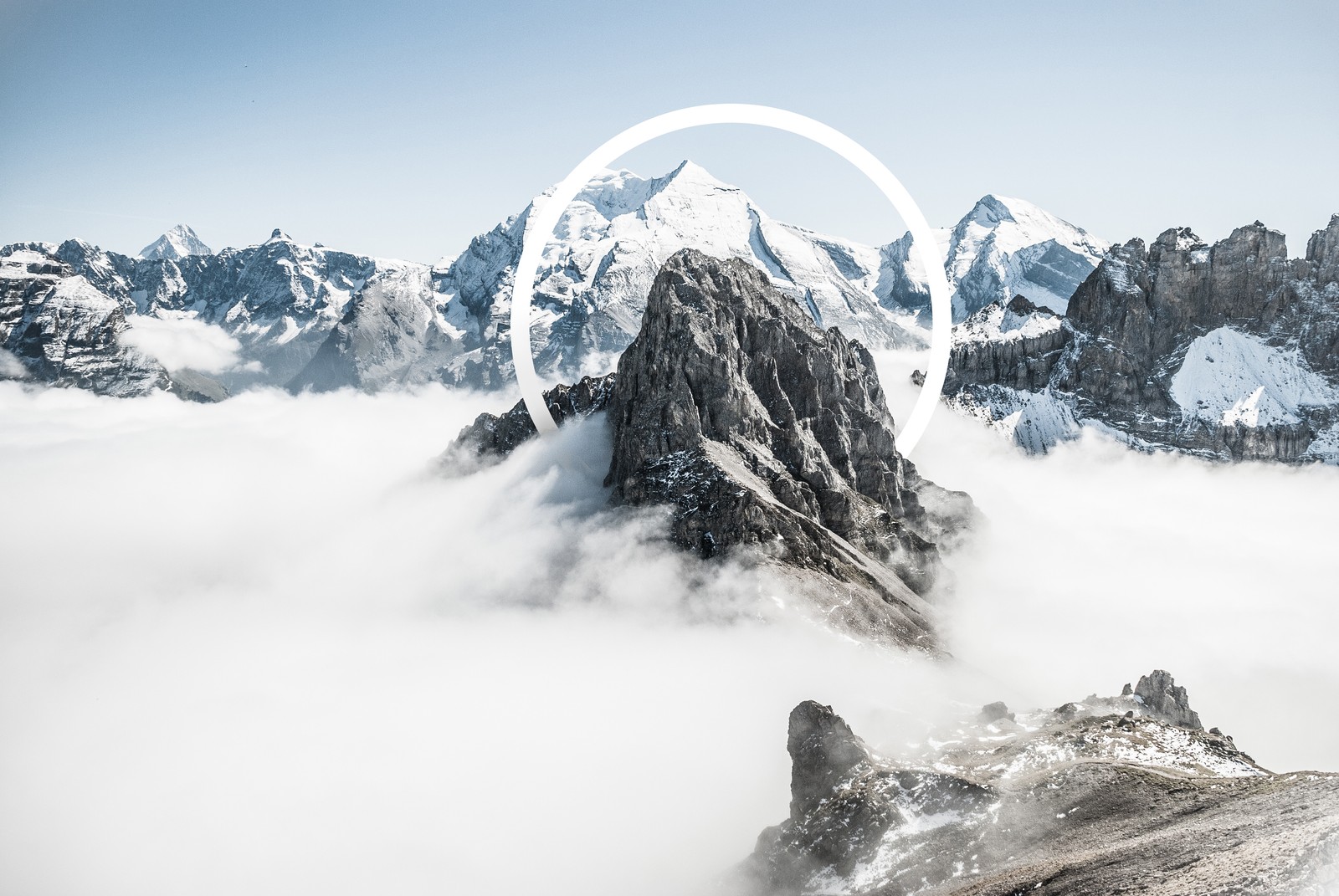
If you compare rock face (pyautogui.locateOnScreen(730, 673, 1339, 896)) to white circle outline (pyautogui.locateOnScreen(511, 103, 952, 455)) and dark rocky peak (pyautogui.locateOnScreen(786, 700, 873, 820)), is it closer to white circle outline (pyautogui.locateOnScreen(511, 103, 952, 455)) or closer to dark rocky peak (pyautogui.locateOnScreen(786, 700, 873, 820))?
dark rocky peak (pyautogui.locateOnScreen(786, 700, 873, 820))

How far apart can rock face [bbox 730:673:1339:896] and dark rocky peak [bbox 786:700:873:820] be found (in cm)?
17

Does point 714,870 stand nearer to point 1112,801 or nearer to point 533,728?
point 1112,801

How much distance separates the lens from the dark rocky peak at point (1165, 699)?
13800 centimetres

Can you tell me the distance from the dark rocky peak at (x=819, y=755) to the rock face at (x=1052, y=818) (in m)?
0.17

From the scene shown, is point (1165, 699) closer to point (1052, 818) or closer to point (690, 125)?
point (1052, 818)

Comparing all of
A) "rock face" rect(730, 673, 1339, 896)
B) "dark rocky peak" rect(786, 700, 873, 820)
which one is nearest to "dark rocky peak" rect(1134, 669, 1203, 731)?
"rock face" rect(730, 673, 1339, 896)

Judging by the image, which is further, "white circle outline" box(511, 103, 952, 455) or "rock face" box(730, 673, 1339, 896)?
"white circle outline" box(511, 103, 952, 455)

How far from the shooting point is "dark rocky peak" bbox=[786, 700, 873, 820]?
9475 centimetres

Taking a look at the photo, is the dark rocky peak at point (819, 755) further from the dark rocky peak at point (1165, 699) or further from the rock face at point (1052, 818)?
the dark rocky peak at point (1165, 699)

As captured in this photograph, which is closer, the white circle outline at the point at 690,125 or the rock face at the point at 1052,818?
the rock face at the point at 1052,818

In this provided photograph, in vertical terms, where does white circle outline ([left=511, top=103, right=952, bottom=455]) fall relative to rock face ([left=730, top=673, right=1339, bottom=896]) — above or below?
above

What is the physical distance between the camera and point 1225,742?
96875 millimetres

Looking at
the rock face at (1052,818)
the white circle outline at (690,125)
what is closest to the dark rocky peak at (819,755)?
the rock face at (1052,818)

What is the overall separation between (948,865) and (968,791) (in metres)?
11.0
